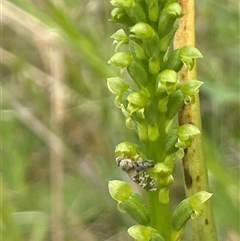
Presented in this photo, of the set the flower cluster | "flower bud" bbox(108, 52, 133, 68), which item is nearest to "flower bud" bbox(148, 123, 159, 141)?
the flower cluster

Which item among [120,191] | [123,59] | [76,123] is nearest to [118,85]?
[123,59]

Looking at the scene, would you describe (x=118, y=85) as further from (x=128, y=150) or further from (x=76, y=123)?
(x=76, y=123)

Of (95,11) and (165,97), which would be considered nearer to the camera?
(165,97)

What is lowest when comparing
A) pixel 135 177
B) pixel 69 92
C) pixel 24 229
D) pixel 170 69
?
pixel 135 177

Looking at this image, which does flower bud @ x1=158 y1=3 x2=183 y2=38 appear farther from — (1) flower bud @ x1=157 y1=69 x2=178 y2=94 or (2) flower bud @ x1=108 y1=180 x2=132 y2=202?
(2) flower bud @ x1=108 y1=180 x2=132 y2=202

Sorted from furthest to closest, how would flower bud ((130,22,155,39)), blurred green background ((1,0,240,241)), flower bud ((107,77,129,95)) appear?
1. blurred green background ((1,0,240,241))
2. flower bud ((107,77,129,95))
3. flower bud ((130,22,155,39))

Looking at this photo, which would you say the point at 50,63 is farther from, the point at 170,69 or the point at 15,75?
the point at 170,69

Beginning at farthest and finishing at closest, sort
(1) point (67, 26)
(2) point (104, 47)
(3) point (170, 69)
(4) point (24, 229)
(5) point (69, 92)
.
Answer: (5) point (69, 92), (2) point (104, 47), (4) point (24, 229), (1) point (67, 26), (3) point (170, 69)

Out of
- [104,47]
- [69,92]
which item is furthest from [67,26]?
[69,92]

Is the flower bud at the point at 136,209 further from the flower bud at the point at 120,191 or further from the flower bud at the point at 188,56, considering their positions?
the flower bud at the point at 188,56
